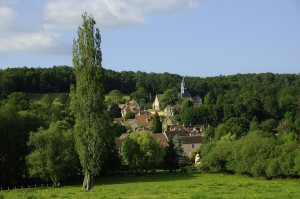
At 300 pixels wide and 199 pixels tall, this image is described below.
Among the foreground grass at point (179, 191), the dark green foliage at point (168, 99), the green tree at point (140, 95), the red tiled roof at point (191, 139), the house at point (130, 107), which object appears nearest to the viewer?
the foreground grass at point (179, 191)

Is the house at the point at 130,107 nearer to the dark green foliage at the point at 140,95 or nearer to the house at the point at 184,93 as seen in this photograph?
the dark green foliage at the point at 140,95

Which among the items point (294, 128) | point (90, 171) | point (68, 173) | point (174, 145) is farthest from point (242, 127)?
point (90, 171)

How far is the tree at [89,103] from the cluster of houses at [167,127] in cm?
3820

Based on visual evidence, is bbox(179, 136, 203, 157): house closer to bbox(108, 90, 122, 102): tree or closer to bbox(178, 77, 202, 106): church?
bbox(108, 90, 122, 102): tree

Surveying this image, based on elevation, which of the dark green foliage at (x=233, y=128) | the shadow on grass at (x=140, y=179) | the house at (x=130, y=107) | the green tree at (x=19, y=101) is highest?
the house at (x=130, y=107)

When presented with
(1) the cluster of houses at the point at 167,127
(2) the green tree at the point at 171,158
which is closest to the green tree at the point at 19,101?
(1) the cluster of houses at the point at 167,127

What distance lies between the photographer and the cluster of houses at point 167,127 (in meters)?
98.5

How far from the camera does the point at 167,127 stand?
12925cm

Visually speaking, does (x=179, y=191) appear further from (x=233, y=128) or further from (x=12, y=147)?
(x=233, y=128)

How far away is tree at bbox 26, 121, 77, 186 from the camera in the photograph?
5662 cm

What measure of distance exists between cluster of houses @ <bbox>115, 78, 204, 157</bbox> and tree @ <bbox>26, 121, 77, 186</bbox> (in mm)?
A: 27546

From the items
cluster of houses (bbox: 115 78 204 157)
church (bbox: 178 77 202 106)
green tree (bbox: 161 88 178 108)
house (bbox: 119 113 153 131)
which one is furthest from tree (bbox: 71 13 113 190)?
church (bbox: 178 77 202 106)

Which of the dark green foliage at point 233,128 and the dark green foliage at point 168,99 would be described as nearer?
the dark green foliage at point 233,128

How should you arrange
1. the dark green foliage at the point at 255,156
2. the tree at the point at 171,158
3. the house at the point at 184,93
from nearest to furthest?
1. the dark green foliage at the point at 255,156
2. the tree at the point at 171,158
3. the house at the point at 184,93
